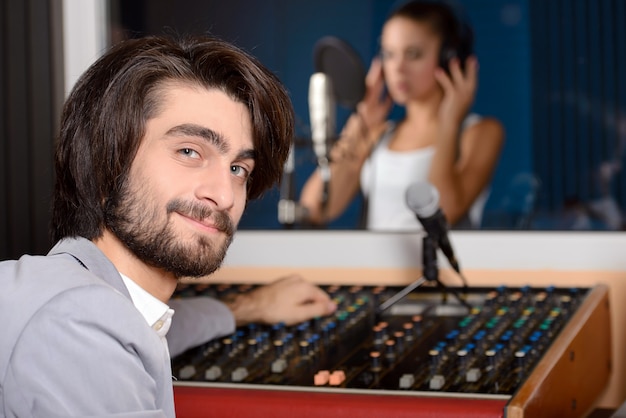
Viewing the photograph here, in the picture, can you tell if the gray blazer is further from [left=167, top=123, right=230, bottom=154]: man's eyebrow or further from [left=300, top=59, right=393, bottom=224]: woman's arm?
[left=300, top=59, right=393, bottom=224]: woman's arm

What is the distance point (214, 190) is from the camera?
1.18 meters

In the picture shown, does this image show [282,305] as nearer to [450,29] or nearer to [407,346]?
[407,346]

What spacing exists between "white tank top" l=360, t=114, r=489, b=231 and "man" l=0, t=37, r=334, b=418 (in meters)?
0.86

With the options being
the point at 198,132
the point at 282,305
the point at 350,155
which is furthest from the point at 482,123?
the point at 198,132

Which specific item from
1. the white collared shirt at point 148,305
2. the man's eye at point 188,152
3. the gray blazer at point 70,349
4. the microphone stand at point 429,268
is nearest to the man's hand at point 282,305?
the microphone stand at point 429,268

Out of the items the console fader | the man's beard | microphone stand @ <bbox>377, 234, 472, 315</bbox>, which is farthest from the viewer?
microphone stand @ <bbox>377, 234, 472, 315</bbox>

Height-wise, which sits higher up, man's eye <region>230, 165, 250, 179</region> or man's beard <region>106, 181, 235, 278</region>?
man's eye <region>230, 165, 250, 179</region>

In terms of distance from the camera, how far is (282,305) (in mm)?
1702

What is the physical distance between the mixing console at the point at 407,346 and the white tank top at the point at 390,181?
359mm

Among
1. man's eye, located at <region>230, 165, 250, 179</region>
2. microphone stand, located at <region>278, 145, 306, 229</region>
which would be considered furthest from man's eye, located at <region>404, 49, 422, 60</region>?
man's eye, located at <region>230, 165, 250, 179</region>

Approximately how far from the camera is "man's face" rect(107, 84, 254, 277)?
115 centimetres

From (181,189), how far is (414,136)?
1.14 m

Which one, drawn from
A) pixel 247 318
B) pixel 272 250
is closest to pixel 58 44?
pixel 272 250

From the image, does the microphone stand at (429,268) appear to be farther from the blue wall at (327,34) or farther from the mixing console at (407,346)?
the blue wall at (327,34)
